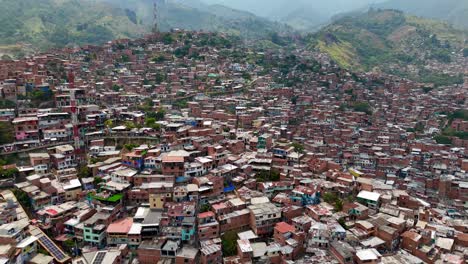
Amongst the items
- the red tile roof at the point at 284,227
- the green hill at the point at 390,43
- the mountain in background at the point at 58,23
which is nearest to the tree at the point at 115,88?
the red tile roof at the point at 284,227

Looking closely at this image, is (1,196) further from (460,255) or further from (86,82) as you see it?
(460,255)

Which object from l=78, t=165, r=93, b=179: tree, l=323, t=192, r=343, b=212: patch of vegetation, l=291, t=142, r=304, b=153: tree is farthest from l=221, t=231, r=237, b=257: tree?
l=291, t=142, r=304, b=153: tree

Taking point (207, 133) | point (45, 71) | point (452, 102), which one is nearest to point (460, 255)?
point (207, 133)

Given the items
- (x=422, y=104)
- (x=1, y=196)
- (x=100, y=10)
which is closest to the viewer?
(x=1, y=196)

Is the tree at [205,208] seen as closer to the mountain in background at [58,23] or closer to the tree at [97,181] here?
the tree at [97,181]

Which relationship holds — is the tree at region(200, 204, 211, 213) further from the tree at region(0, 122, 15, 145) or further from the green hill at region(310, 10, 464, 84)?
the green hill at region(310, 10, 464, 84)

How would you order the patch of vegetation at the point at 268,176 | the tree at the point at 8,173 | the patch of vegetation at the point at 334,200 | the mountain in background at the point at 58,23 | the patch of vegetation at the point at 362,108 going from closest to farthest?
1. the patch of vegetation at the point at 334,200
2. the tree at the point at 8,173
3. the patch of vegetation at the point at 268,176
4. the patch of vegetation at the point at 362,108
5. the mountain in background at the point at 58,23
